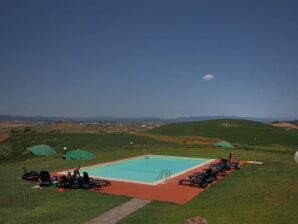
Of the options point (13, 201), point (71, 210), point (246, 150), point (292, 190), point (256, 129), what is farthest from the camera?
point (256, 129)

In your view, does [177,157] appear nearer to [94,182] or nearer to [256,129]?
[94,182]

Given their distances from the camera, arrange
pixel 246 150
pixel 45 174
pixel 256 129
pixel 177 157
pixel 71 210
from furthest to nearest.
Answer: pixel 256 129, pixel 246 150, pixel 177 157, pixel 45 174, pixel 71 210

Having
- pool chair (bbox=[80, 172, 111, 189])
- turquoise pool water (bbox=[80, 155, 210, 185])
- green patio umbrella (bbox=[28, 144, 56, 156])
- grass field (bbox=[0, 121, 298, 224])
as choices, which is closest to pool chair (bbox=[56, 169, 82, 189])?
pool chair (bbox=[80, 172, 111, 189])

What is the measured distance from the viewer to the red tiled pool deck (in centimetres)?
1594

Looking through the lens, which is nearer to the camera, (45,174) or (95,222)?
(95,222)

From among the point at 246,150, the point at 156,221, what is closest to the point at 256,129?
the point at 246,150

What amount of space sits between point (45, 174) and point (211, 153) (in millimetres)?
19870

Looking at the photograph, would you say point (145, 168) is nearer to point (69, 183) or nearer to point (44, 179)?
point (69, 183)

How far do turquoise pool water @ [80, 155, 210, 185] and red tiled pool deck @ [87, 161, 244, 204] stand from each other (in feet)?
3.81

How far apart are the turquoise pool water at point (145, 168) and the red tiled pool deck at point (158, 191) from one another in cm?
116

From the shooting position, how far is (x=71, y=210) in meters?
13.4

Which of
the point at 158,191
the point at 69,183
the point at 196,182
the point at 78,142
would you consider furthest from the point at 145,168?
the point at 78,142

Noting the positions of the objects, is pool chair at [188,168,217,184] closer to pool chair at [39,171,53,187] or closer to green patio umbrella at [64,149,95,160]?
green patio umbrella at [64,149,95,160]

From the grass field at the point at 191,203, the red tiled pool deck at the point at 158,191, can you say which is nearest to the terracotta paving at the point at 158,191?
the red tiled pool deck at the point at 158,191
